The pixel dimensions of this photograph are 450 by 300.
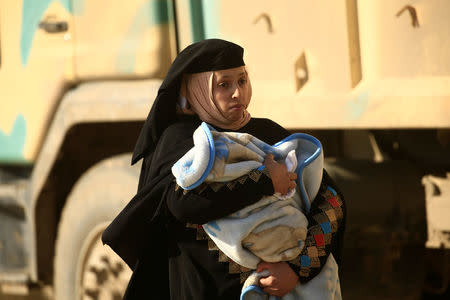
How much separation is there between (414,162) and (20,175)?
184 centimetres

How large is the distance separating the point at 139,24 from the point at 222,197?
1577 millimetres

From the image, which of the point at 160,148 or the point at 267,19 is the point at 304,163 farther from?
the point at 267,19

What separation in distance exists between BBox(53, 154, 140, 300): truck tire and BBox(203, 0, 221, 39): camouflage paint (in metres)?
0.67

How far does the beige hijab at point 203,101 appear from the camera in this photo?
262 cm

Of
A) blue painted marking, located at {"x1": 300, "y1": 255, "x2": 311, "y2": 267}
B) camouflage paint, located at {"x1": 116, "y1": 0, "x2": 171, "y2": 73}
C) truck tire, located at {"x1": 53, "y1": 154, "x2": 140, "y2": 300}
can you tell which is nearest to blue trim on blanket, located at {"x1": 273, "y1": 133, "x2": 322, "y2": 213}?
blue painted marking, located at {"x1": 300, "y1": 255, "x2": 311, "y2": 267}

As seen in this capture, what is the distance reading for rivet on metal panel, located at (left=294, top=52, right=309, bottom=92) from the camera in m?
3.45

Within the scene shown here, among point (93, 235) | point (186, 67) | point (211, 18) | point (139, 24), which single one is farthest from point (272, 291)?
point (93, 235)

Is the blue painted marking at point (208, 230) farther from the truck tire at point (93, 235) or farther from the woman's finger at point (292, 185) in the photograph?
the truck tire at point (93, 235)

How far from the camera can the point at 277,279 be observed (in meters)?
2.53

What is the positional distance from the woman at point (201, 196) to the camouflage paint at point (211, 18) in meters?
1.01

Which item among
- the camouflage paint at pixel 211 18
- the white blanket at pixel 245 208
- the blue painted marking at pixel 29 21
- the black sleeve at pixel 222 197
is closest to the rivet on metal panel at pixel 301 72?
the camouflage paint at pixel 211 18

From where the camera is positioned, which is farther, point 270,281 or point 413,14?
point 413,14

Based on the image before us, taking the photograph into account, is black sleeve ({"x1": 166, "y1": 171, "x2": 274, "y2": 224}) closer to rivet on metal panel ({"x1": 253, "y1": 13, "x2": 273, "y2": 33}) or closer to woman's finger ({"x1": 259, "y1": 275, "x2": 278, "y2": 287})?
woman's finger ({"x1": 259, "y1": 275, "x2": 278, "y2": 287})

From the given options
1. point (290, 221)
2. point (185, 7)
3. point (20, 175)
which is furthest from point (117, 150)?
point (290, 221)
